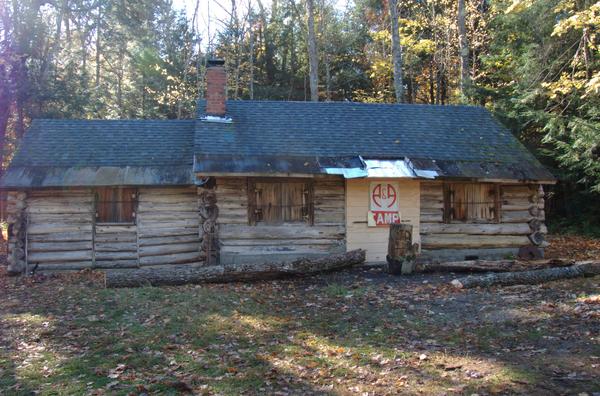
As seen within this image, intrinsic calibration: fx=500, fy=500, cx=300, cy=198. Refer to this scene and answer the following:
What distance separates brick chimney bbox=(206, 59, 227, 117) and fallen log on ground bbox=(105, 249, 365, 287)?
553cm

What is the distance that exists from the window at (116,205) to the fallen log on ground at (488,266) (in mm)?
7575

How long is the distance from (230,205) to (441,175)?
5.62m

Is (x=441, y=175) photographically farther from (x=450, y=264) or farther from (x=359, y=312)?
(x=359, y=312)

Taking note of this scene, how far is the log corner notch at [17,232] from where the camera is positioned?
501 inches

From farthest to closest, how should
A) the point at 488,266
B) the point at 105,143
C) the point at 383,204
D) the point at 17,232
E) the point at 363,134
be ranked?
1. the point at 363,134
2. the point at 105,143
3. the point at 383,204
4. the point at 17,232
5. the point at 488,266

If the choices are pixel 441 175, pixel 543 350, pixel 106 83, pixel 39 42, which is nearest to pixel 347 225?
pixel 441 175

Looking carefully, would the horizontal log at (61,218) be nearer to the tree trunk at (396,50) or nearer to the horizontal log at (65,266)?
the horizontal log at (65,266)

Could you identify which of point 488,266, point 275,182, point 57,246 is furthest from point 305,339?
point 57,246

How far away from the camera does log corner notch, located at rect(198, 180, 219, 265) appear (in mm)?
12875

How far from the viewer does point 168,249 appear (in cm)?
1345

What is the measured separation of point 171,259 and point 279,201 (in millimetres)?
3301

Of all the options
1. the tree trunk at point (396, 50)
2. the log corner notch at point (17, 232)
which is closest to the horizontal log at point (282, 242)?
the log corner notch at point (17, 232)

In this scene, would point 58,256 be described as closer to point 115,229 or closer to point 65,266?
point 65,266

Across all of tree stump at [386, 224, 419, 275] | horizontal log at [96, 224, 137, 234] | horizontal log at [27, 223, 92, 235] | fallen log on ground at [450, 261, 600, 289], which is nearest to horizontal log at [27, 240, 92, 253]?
horizontal log at [27, 223, 92, 235]
